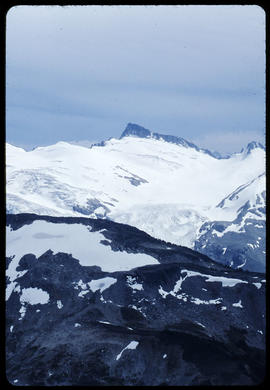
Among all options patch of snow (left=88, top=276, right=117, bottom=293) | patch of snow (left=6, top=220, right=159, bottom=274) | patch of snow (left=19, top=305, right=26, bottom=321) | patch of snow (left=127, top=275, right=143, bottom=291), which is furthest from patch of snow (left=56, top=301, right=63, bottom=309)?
patch of snow (left=127, top=275, right=143, bottom=291)

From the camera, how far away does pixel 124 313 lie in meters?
68.4

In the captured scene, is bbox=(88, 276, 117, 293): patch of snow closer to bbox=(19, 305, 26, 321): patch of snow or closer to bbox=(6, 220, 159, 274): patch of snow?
bbox=(6, 220, 159, 274): patch of snow

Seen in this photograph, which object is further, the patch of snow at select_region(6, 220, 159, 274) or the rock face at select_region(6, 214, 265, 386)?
the patch of snow at select_region(6, 220, 159, 274)

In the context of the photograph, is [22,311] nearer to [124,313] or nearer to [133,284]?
[124,313]

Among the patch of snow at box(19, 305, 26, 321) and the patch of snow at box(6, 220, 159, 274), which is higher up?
the patch of snow at box(6, 220, 159, 274)

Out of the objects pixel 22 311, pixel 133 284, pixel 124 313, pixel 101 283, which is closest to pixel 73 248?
pixel 101 283

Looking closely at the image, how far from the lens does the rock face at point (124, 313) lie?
5691cm

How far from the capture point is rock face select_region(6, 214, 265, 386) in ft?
187

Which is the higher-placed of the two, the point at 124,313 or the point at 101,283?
the point at 101,283

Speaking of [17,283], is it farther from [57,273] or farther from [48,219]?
[48,219]

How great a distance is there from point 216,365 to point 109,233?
118 feet

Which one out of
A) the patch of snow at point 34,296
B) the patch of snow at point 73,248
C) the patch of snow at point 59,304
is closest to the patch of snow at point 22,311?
the patch of snow at point 34,296

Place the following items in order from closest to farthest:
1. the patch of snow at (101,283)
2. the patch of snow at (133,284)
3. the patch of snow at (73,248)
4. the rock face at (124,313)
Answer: the rock face at (124,313)
the patch of snow at (133,284)
the patch of snow at (101,283)
the patch of snow at (73,248)

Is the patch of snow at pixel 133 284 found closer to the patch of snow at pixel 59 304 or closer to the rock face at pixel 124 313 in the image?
the rock face at pixel 124 313
